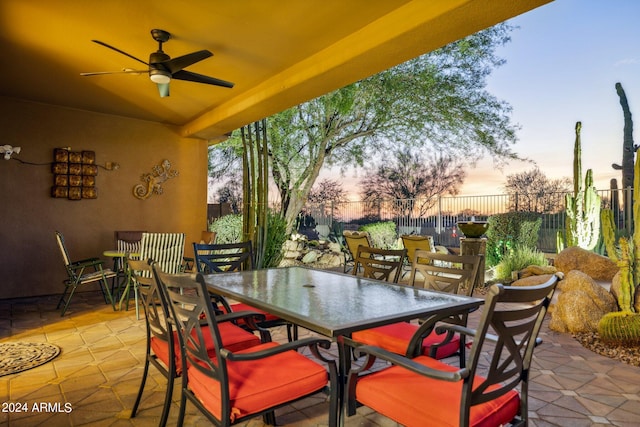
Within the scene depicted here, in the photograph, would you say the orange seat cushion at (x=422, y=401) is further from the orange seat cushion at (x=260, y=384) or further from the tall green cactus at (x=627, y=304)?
the tall green cactus at (x=627, y=304)

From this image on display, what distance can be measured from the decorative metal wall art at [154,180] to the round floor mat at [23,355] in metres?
3.45

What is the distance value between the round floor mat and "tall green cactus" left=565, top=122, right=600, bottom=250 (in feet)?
23.6

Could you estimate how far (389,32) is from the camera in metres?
3.22

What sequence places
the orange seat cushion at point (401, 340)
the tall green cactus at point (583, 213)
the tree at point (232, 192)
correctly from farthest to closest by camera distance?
the tree at point (232, 192) < the tall green cactus at point (583, 213) < the orange seat cushion at point (401, 340)

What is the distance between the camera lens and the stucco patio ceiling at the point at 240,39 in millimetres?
3076

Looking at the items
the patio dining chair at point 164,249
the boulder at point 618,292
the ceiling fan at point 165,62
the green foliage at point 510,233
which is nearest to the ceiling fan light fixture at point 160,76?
the ceiling fan at point 165,62

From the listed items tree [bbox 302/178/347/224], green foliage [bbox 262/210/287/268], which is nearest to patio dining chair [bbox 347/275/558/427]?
green foliage [bbox 262/210/287/268]

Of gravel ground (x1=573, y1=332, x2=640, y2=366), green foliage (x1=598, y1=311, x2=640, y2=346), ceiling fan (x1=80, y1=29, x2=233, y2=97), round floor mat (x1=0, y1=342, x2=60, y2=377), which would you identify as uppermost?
ceiling fan (x1=80, y1=29, x2=233, y2=97)

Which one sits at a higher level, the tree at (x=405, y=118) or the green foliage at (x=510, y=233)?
the tree at (x=405, y=118)

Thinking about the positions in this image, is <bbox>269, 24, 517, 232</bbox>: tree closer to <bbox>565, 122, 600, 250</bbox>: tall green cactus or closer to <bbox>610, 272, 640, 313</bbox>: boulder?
<bbox>565, 122, 600, 250</bbox>: tall green cactus

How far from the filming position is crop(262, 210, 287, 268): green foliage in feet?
19.3

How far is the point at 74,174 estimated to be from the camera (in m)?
6.00

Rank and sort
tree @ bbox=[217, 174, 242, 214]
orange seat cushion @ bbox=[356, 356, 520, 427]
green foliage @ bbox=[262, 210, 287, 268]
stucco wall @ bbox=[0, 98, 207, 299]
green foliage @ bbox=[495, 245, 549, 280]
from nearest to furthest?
orange seat cushion @ bbox=[356, 356, 520, 427] → stucco wall @ bbox=[0, 98, 207, 299] → green foliage @ bbox=[262, 210, 287, 268] → green foliage @ bbox=[495, 245, 549, 280] → tree @ bbox=[217, 174, 242, 214]

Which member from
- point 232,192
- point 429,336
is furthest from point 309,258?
point 232,192
